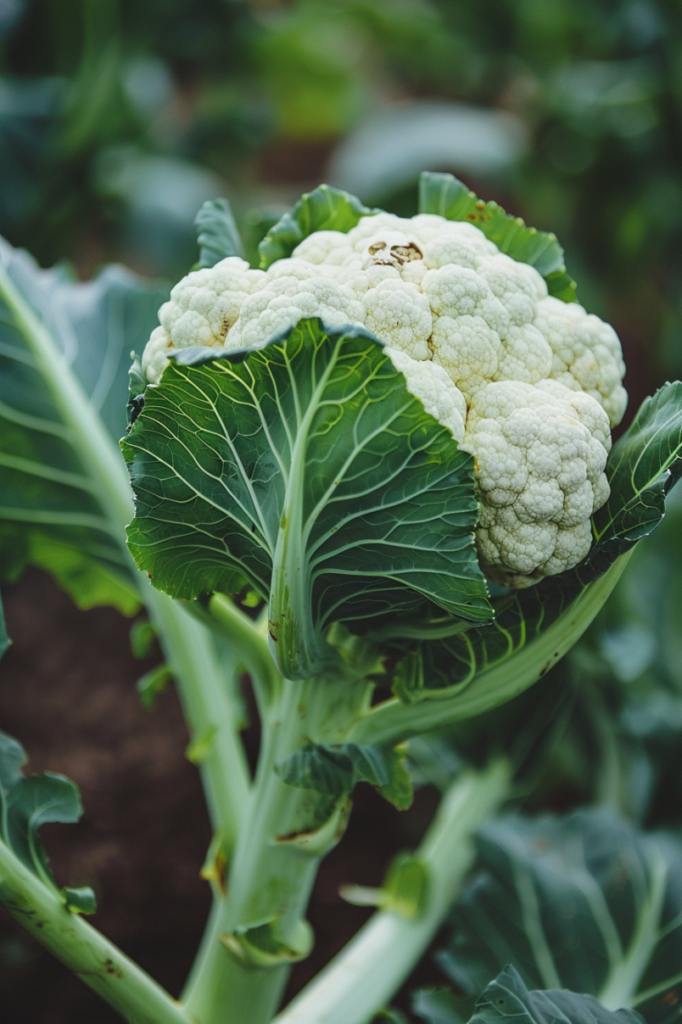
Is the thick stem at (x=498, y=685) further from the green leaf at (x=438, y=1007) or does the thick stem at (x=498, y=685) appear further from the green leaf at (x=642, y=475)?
the green leaf at (x=438, y=1007)

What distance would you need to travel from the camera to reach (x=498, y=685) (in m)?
0.96

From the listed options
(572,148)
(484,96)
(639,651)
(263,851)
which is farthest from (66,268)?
(484,96)

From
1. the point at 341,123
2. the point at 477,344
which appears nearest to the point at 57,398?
the point at 477,344

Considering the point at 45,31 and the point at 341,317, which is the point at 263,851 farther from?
the point at 45,31

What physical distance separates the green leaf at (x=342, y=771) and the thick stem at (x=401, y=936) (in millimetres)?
491

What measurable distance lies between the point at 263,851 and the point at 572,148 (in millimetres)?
3131

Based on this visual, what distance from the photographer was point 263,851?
1051mm

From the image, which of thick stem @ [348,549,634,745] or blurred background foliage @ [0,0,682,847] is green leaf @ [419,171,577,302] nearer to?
thick stem @ [348,549,634,745]

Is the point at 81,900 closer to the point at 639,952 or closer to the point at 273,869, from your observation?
the point at 273,869

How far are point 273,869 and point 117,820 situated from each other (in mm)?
711

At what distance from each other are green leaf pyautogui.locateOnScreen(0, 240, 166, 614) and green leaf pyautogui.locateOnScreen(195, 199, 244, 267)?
1.08 feet

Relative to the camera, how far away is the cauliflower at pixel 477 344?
82cm

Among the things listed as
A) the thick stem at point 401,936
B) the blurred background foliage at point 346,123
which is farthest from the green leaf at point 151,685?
the blurred background foliage at point 346,123

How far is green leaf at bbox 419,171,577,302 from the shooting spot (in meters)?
1.00
